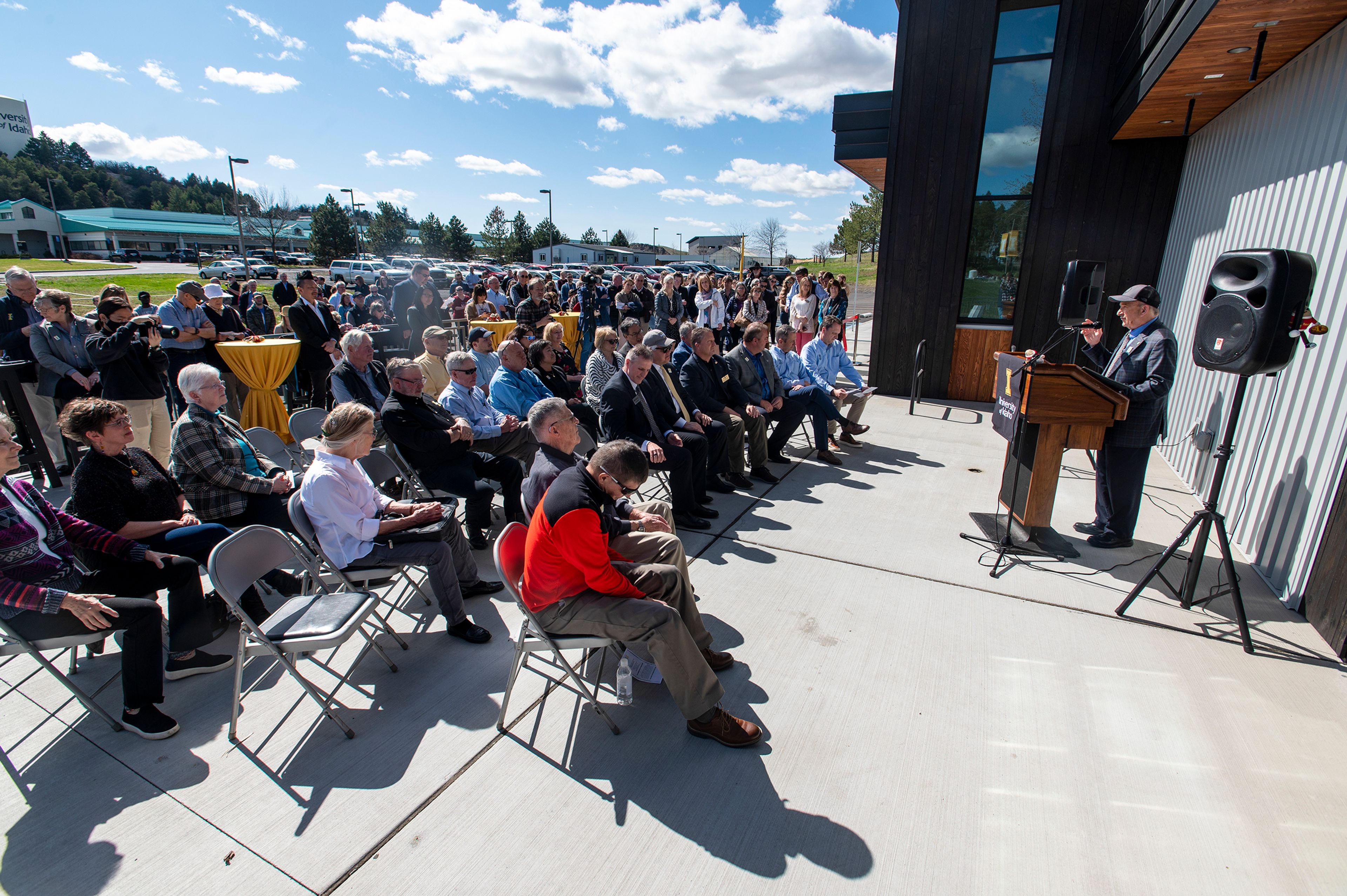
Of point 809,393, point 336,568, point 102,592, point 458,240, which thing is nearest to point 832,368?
point 809,393

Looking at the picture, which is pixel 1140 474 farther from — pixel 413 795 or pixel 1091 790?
pixel 413 795

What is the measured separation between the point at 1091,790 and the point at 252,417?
785 centimetres

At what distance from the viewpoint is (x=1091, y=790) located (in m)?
2.43

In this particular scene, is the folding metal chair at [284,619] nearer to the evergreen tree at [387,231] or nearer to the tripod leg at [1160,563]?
the tripod leg at [1160,563]

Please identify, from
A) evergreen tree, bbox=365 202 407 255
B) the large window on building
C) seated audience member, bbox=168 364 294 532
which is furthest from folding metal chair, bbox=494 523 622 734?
evergreen tree, bbox=365 202 407 255

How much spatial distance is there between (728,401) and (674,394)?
1.02 metres

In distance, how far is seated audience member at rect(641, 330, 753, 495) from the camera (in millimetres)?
5242

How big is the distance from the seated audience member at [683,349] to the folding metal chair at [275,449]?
3379mm

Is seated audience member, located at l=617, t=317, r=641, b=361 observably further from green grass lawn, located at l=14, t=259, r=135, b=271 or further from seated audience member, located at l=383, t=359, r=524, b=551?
green grass lawn, located at l=14, t=259, r=135, b=271

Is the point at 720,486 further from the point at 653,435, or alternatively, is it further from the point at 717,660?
the point at 717,660

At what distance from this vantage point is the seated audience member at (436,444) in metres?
4.34

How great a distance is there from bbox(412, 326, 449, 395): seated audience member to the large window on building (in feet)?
A: 23.4

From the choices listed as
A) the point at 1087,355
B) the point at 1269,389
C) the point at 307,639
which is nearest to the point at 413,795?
the point at 307,639

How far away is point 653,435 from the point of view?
509cm
